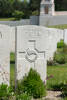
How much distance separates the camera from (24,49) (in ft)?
19.0

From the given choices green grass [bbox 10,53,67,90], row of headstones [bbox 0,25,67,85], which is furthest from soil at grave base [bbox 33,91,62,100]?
row of headstones [bbox 0,25,67,85]

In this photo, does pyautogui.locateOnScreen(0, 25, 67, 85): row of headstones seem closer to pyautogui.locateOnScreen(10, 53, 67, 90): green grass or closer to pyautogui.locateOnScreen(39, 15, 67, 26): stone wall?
pyautogui.locateOnScreen(10, 53, 67, 90): green grass

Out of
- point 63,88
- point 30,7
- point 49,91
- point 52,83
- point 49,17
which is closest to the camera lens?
point 63,88

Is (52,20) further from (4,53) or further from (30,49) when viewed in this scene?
(4,53)

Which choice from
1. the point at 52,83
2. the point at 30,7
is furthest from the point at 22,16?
the point at 52,83

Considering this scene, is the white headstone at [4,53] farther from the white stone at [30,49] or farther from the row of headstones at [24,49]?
the white stone at [30,49]

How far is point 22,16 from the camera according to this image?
153 feet

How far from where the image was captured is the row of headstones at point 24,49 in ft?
18.7

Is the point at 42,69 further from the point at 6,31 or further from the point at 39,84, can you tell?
the point at 6,31

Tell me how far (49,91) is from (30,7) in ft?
152

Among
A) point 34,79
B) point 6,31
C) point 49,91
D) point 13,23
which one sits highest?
point 6,31

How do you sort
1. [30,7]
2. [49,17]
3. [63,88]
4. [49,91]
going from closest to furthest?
[63,88]
[49,91]
[49,17]
[30,7]

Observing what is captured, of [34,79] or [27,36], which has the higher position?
[27,36]

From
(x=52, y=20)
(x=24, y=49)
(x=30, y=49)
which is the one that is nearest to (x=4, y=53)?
(x=24, y=49)
